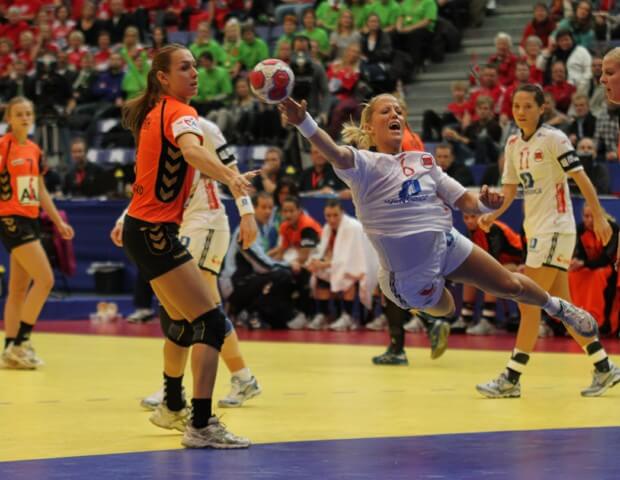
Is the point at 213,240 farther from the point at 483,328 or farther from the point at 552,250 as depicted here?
the point at 483,328

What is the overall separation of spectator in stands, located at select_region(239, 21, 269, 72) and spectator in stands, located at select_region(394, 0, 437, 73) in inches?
87.5

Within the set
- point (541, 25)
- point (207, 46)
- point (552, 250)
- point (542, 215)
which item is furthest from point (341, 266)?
point (207, 46)

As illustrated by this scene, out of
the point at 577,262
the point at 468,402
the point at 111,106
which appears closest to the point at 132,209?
the point at 468,402

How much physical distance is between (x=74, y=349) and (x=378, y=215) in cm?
641

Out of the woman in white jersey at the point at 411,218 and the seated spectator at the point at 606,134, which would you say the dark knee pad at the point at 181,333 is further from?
the seated spectator at the point at 606,134

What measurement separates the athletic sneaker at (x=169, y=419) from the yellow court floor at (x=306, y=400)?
7 centimetres

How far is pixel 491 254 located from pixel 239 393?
21.3ft

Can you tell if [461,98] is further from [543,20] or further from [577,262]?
[577,262]

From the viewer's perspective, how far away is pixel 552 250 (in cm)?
955

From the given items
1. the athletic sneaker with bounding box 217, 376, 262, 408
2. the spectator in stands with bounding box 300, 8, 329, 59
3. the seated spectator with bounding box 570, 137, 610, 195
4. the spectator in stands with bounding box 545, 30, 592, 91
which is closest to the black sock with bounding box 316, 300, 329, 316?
the seated spectator with bounding box 570, 137, 610, 195

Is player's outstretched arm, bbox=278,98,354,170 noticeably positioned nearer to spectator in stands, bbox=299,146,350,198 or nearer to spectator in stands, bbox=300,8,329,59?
spectator in stands, bbox=299,146,350,198

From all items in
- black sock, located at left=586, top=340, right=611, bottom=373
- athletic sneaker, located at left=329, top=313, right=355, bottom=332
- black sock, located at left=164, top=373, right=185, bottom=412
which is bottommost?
athletic sneaker, located at left=329, top=313, right=355, bottom=332

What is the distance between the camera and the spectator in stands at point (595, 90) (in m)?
16.7

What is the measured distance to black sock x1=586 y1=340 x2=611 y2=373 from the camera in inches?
371
